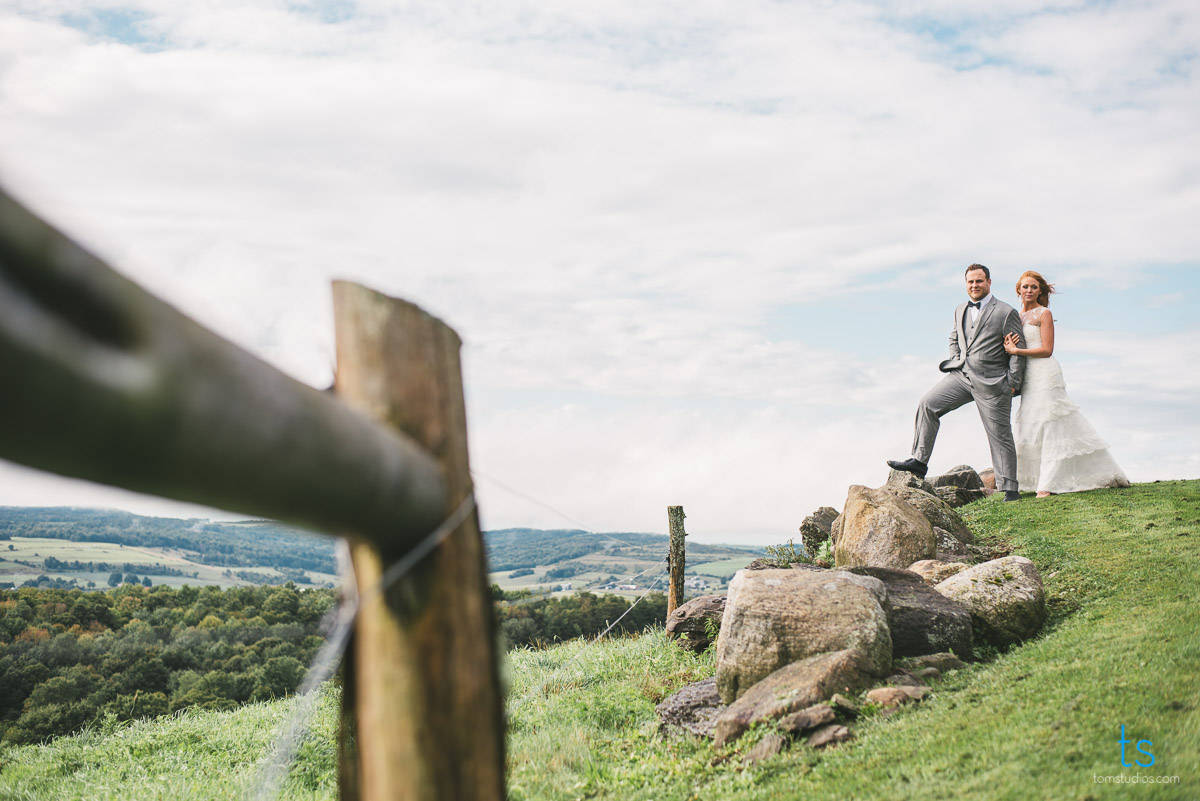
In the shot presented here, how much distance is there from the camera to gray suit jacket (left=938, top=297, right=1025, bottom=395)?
13.9 m

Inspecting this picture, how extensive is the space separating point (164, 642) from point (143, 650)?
1.49 m

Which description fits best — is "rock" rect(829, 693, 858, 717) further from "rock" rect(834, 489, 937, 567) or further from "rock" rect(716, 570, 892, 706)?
"rock" rect(834, 489, 937, 567)


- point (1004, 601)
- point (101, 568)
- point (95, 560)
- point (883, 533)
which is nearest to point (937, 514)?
point (883, 533)

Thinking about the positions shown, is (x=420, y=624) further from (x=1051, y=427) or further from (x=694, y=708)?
(x=1051, y=427)

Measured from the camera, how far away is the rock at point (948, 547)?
36.5 feet

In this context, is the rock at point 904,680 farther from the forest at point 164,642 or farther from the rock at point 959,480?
the rock at point 959,480

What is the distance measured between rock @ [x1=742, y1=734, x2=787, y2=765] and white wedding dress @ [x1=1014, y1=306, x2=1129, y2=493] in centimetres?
1021

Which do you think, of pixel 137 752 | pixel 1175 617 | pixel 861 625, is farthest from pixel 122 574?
pixel 1175 617

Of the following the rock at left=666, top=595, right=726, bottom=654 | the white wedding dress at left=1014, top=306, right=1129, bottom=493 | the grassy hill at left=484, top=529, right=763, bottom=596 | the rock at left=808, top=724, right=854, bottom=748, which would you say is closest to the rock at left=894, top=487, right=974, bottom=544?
the white wedding dress at left=1014, top=306, right=1129, bottom=493

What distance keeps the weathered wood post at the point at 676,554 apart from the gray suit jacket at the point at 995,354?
19.6ft

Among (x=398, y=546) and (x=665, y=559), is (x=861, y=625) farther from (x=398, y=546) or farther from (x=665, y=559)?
(x=665, y=559)

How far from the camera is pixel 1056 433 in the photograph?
13.9 m

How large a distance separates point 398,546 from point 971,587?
813cm

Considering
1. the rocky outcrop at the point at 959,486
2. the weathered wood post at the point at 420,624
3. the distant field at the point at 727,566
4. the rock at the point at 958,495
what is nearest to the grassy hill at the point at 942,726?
the distant field at the point at 727,566
